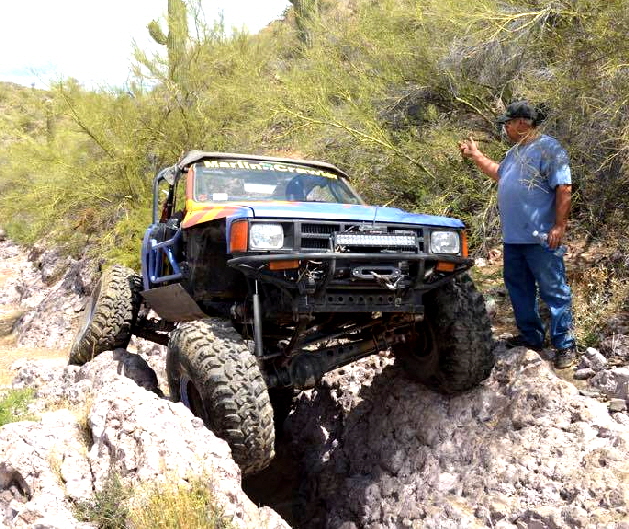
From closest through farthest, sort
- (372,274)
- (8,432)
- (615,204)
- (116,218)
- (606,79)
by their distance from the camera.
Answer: (8,432), (372,274), (606,79), (615,204), (116,218)

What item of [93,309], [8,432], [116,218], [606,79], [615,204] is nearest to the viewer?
[8,432]

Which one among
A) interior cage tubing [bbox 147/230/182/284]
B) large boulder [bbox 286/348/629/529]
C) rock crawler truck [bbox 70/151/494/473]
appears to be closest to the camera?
large boulder [bbox 286/348/629/529]

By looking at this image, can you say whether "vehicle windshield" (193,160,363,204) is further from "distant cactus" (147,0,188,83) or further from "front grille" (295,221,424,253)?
"distant cactus" (147,0,188,83)

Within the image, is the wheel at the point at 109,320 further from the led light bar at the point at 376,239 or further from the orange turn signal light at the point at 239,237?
the led light bar at the point at 376,239

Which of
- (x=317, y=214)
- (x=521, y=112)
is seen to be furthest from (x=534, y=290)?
(x=317, y=214)

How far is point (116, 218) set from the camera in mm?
12586

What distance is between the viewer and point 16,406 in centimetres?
505

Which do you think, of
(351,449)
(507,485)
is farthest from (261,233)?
(351,449)

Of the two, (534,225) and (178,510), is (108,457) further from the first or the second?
(534,225)

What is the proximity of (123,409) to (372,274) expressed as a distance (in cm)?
155

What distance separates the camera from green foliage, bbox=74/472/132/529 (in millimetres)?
2893

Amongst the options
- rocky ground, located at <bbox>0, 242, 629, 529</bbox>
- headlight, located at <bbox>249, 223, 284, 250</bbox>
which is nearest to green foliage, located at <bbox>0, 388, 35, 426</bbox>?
rocky ground, located at <bbox>0, 242, 629, 529</bbox>

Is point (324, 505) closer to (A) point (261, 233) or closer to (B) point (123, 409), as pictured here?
(B) point (123, 409)

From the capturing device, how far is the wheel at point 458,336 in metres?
4.34
